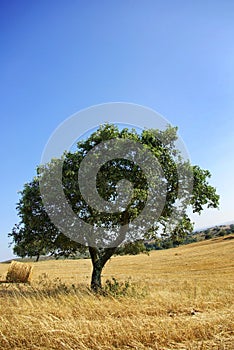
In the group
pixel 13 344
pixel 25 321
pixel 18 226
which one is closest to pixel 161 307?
pixel 25 321

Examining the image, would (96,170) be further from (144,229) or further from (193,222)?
(193,222)

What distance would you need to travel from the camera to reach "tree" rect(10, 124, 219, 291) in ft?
50.0

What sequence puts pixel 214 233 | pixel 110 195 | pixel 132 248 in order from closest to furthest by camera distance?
pixel 110 195
pixel 132 248
pixel 214 233

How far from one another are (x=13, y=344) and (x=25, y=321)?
900 millimetres

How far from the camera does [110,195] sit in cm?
1520

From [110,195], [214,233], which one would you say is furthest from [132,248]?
[214,233]

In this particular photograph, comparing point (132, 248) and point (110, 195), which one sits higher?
point (110, 195)

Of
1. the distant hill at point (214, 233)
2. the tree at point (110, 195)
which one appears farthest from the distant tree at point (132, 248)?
the distant hill at point (214, 233)

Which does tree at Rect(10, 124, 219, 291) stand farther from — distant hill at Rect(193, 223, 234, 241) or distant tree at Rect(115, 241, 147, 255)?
distant hill at Rect(193, 223, 234, 241)

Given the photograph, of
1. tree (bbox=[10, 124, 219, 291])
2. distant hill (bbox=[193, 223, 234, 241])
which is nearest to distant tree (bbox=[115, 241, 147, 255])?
tree (bbox=[10, 124, 219, 291])

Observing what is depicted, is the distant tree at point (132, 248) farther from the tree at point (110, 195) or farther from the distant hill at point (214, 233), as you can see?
the distant hill at point (214, 233)

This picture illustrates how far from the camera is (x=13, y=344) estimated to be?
545 centimetres

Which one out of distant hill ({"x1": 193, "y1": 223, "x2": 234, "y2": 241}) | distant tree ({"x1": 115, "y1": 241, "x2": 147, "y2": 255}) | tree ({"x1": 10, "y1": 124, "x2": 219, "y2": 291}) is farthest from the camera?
distant hill ({"x1": 193, "y1": 223, "x2": 234, "y2": 241})

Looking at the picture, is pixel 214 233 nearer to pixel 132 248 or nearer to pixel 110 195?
pixel 132 248
